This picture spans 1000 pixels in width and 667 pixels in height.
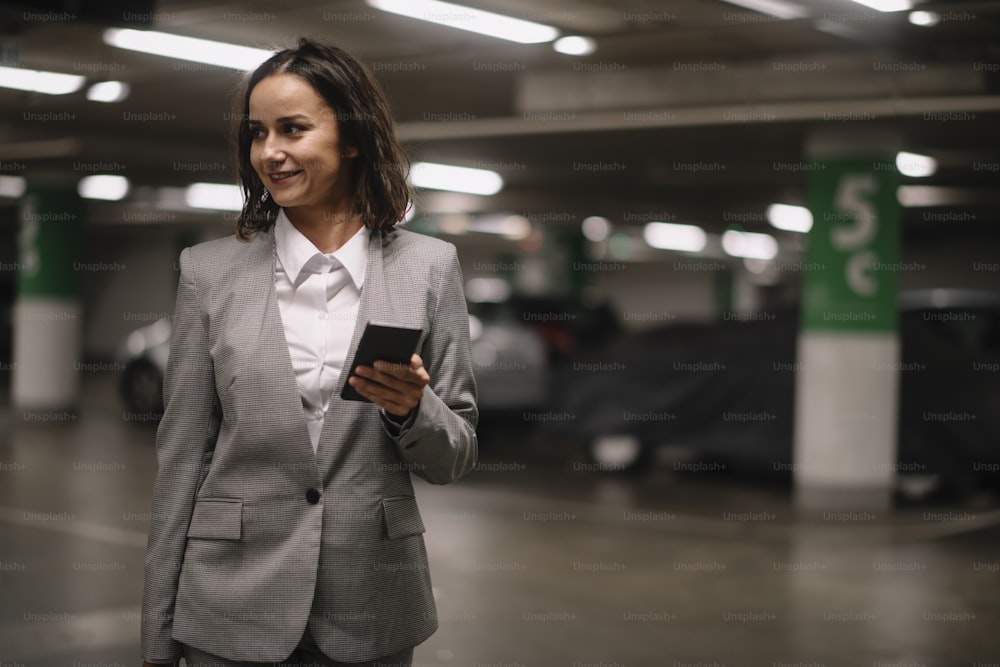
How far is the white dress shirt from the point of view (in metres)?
1.86

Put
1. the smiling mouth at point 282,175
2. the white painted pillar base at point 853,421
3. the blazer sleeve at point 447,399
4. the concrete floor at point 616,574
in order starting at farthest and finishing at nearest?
the white painted pillar base at point 853,421 → the concrete floor at point 616,574 → the smiling mouth at point 282,175 → the blazer sleeve at point 447,399

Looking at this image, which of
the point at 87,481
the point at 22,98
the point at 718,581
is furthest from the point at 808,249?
the point at 22,98

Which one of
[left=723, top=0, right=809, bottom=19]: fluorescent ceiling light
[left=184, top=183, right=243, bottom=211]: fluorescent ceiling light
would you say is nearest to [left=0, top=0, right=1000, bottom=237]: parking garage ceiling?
[left=723, top=0, right=809, bottom=19]: fluorescent ceiling light

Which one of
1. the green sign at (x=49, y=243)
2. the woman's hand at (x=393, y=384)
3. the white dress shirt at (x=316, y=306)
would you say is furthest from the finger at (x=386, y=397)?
the green sign at (x=49, y=243)

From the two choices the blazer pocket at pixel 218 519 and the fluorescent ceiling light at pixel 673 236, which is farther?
the fluorescent ceiling light at pixel 673 236

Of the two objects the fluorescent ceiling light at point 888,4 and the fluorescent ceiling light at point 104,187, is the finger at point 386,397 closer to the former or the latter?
the fluorescent ceiling light at point 888,4

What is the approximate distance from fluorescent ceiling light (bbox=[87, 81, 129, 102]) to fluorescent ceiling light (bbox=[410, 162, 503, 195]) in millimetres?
4099

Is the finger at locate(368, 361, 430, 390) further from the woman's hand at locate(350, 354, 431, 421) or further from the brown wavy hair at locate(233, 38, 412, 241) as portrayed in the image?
the brown wavy hair at locate(233, 38, 412, 241)

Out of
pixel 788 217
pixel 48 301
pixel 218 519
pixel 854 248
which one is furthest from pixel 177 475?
pixel 788 217

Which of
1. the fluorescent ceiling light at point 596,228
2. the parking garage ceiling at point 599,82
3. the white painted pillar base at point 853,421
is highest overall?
the parking garage ceiling at point 599,82

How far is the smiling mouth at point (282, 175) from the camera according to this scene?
188 centimetres

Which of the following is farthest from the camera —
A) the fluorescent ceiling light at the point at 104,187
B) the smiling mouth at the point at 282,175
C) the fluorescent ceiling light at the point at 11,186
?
the fluorescent ceiling light at the point at 11,186

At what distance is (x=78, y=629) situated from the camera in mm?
4840

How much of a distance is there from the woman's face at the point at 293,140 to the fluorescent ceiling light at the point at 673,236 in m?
20.6
